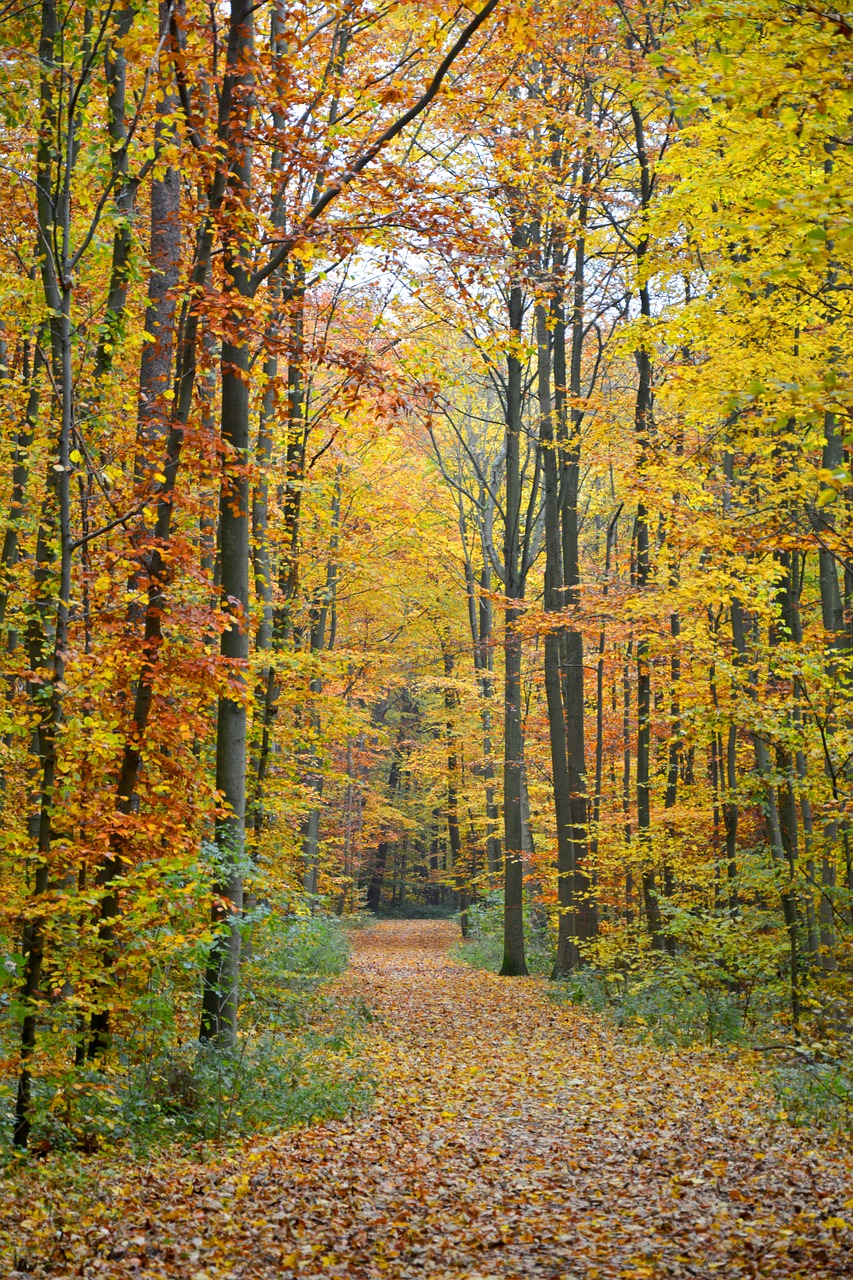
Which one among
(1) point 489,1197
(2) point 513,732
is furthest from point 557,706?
(1) point 489,1197

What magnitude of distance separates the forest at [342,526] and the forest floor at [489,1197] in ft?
0.24

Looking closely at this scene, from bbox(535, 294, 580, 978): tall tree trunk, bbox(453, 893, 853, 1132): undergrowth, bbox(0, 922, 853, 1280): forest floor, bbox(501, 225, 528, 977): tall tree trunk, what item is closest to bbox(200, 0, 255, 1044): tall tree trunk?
bbox(0, 922, 853, 1280): forest floor

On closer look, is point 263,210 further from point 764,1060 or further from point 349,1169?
point 764,1060

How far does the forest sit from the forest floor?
7 centimetres

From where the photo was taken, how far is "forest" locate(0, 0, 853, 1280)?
5.67 m

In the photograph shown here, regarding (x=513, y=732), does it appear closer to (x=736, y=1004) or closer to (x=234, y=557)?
(x=736, y=1004)

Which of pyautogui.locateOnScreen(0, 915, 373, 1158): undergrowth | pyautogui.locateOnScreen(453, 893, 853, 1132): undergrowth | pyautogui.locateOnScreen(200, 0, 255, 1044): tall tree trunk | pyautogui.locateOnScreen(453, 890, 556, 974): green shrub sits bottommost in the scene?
pyautogui.locateOnScreen(453, 890, 556, 974): green shrub

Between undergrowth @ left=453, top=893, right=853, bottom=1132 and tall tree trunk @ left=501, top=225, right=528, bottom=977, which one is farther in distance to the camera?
tall tree trunk @ left=501, top=225, right=528, bottom=977

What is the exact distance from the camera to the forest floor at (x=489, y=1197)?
4160mm

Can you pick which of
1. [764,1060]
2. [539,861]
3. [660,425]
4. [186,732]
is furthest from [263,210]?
[539,861]

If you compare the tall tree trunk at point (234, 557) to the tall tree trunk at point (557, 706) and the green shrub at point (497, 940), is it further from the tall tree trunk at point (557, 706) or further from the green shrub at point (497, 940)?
the green shrub at point (497, 940)

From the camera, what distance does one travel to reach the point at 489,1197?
5086mm

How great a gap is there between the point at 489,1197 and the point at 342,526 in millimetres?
13020

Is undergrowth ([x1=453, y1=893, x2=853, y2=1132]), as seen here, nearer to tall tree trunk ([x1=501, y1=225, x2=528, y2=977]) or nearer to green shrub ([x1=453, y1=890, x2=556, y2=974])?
tall tree trunk ([x1=501, y1=225, x2=528, y2=977])
